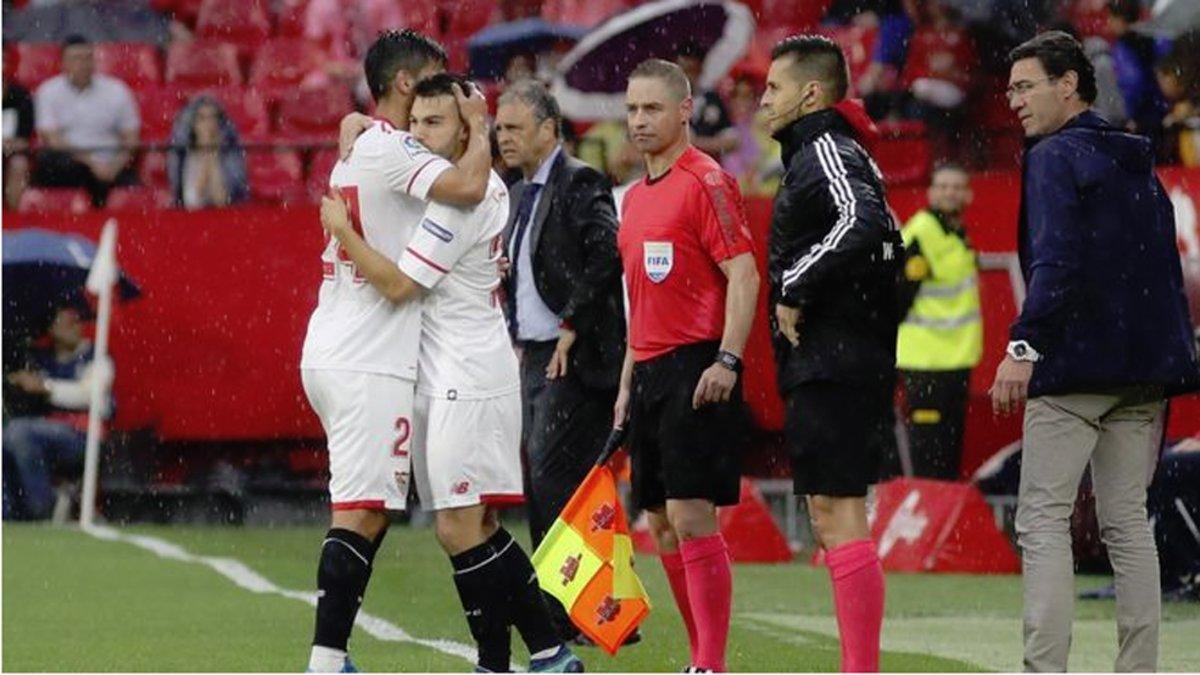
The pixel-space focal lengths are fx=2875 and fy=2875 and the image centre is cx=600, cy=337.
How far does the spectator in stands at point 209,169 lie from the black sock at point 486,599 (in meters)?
9.96

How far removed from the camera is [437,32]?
24141 mm

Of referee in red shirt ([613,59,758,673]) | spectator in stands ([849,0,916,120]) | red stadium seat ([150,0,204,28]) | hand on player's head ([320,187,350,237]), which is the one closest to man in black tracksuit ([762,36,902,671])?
referee in red shirt ([613,59,758,673])

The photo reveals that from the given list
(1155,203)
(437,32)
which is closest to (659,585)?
(1155,203)

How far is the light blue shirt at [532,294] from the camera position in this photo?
1153 centimetres

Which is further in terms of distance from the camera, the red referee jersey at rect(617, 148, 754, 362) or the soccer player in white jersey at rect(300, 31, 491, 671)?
the red referee jersey at rect(617, 148, 754, 362)

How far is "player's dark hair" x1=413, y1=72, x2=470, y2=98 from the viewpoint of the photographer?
9.42 meters

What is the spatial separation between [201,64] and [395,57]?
15.2m

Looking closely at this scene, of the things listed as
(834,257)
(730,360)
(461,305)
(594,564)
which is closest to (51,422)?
(594,564)

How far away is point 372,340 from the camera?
9227mm

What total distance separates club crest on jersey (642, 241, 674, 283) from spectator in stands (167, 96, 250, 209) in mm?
9702

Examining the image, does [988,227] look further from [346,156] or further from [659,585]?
[346,156]

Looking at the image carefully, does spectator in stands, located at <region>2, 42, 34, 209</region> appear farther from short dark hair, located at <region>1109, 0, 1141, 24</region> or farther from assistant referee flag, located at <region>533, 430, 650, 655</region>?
assistant referee flag, located at <region>533, 430, 650, 655</region>

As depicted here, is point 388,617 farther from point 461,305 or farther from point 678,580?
point 461,305

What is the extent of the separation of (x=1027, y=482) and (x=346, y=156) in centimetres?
242
